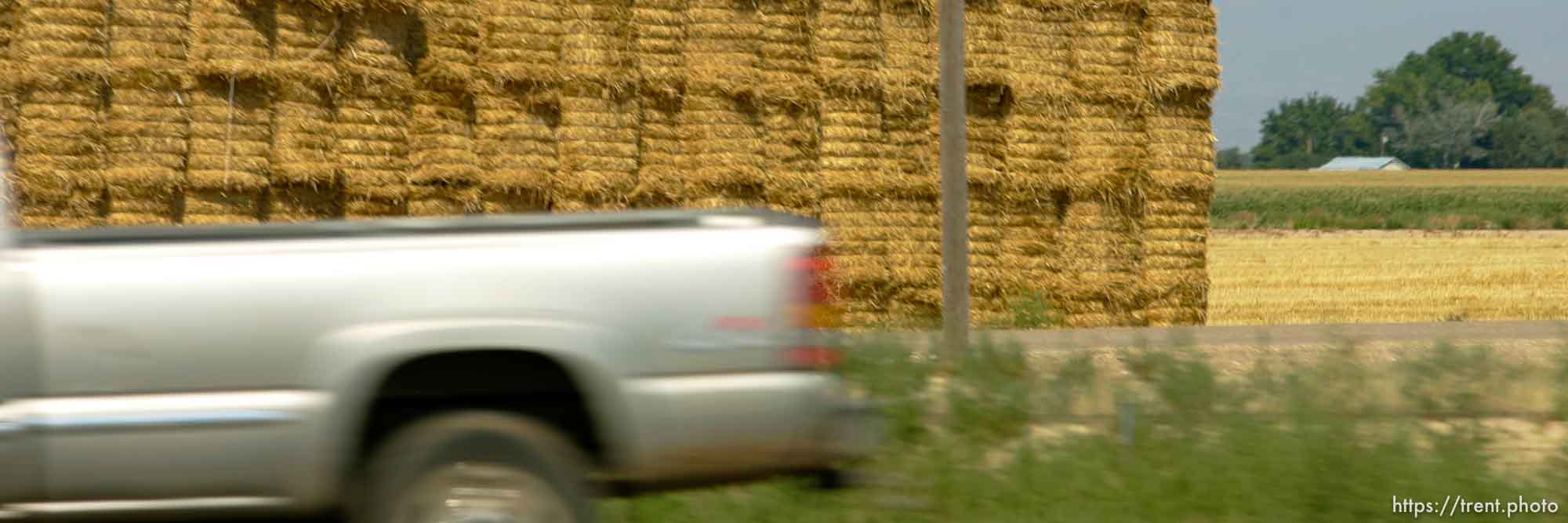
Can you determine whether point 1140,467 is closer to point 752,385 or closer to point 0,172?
point 752,385

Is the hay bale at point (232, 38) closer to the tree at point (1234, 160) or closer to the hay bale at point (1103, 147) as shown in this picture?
the hay bale at point (1103, 147)

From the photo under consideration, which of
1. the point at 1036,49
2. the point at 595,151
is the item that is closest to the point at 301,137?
the point at 595,151

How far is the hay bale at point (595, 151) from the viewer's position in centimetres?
1416

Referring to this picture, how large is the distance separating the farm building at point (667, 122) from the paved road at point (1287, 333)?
107 centimetres

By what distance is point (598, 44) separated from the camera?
14.1 meters

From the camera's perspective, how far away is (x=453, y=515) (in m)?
5.80

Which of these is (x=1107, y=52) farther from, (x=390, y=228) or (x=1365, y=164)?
(x=1365, y=164)

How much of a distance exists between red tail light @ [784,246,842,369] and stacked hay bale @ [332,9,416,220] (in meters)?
8.18

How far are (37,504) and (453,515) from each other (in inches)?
46.6

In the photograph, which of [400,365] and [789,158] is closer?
[400,365]

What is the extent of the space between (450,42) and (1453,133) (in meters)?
132

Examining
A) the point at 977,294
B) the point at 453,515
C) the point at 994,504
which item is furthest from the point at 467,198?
the point at 453,515

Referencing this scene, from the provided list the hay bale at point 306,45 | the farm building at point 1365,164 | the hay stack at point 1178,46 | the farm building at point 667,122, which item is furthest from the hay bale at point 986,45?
the farm building at point 1365,164

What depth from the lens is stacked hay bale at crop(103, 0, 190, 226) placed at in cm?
1296
